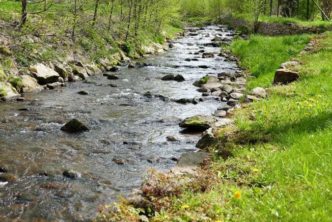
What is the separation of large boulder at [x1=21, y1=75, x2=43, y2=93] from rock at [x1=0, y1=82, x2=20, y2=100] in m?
0.77

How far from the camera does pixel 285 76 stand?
1856 cm

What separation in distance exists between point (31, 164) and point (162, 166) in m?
3.60

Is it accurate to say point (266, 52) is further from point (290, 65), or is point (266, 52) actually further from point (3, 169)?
point (3, 169)

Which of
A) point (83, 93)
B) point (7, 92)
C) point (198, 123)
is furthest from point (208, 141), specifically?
point (7, 92)

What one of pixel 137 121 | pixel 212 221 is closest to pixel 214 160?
pixel 212 221

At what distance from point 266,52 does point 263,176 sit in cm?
2413

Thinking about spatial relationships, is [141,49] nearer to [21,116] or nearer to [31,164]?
[21,116]

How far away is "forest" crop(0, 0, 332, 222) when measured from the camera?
7.92 meters

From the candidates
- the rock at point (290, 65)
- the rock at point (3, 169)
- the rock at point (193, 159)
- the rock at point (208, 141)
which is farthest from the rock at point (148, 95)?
the rock at point (3, 169)

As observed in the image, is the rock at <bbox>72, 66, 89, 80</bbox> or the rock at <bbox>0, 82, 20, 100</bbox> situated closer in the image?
the rock at <bbox>0, 82, 20, 100</bbox>

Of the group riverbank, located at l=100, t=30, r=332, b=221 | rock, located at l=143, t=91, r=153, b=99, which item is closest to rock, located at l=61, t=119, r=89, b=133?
riverbank, located at l=100, t=30, r=332, b=221

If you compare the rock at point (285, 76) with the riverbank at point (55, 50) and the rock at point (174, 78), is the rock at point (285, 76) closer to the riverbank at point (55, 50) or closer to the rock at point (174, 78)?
the rock at point (174, 78)

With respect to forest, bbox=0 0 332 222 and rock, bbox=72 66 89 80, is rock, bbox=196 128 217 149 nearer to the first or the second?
forest, bbox=0 0 332 222

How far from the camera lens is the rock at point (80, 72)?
86.3 ft
